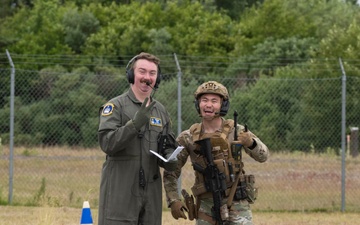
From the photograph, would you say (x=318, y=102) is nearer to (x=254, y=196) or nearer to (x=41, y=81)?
(x=41, y=81)

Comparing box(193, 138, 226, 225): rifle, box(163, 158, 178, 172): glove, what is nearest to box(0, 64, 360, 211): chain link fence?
box(193, 138, 226, 225): rifle

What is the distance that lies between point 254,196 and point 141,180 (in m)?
1.02

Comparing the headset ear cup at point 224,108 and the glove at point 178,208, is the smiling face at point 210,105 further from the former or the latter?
the glove at point 178,208

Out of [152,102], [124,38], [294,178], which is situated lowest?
[294,178]

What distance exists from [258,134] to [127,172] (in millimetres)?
8714

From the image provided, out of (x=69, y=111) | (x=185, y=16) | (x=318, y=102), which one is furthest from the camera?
(x=185, y=16)

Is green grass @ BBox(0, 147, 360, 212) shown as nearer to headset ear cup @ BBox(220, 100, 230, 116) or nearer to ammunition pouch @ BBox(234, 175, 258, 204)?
ammunition pouch @ BBox(234, 175, 258, 204)

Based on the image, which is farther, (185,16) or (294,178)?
(185,16)

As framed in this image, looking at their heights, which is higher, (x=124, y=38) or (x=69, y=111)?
(x=124, y=38)

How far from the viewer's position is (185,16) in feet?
145

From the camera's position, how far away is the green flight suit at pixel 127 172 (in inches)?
251

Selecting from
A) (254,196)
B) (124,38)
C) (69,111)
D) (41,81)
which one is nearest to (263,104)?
(69,111)

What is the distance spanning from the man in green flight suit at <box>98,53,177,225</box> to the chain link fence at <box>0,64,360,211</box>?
729 cm

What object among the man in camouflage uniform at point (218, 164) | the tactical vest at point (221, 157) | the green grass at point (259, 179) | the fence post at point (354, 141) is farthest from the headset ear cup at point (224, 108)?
the fence post at point (354, 141)
